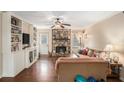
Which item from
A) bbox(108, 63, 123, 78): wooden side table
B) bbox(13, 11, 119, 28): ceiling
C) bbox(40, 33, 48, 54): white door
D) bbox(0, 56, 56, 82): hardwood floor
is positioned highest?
bbox(13, 11, 119, 28): ceiling

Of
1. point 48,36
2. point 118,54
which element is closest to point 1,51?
point 118,54

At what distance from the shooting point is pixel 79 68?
396 cm

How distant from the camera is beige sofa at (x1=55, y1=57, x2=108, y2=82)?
12.9ft

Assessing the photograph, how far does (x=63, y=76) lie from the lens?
3.99 m

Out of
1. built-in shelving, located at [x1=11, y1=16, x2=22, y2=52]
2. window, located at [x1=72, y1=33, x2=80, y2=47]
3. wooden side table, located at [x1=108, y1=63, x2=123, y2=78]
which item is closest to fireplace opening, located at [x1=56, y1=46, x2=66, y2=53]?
window, located at [x1=72, y1=33, x2=80, y2=47]

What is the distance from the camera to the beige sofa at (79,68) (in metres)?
3.92

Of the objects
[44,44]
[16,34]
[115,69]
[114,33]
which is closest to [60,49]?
[44,44]

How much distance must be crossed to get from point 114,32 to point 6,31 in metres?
3.42

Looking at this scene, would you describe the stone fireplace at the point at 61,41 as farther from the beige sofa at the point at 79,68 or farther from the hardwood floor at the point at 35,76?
the beige sofa at the point at 79,68

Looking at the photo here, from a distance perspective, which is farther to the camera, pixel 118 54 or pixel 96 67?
pixel 118 54

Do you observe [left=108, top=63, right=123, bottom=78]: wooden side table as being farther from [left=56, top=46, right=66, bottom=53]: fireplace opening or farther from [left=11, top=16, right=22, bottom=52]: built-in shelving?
[left=56, top=46, right=66, bottom=53]: fireplace opening

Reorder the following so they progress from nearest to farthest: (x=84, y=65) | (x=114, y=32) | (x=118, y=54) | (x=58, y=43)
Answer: (x=84, y=65) < (x=118, y=54) < (x=114, y=32) < (x=58, y=43)

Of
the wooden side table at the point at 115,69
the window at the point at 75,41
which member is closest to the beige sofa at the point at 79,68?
the wooden side table at the point at 115,69
